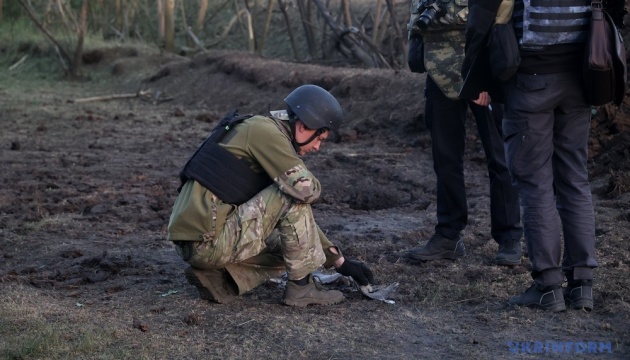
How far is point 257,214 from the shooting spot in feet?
15.1

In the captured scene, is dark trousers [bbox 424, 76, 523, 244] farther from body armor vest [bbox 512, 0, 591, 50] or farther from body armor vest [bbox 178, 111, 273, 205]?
body armor vest [bbox 178, 111, 273, 205]

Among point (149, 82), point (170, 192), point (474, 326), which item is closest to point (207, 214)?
point (474, 326)

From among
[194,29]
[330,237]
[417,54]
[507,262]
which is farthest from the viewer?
[194,29]

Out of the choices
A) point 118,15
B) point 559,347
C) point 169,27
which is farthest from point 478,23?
point 118,15

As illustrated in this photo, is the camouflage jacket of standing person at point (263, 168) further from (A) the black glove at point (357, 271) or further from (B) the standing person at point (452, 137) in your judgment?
(B) the standing person at point (452, 137)

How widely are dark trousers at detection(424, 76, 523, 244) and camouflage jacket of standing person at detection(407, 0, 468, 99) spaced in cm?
9

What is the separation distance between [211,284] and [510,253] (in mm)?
1817

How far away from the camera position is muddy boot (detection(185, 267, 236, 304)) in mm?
4758

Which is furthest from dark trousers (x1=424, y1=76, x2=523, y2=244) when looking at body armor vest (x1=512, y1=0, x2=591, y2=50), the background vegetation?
the background vegetation

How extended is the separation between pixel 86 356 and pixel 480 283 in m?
2.14

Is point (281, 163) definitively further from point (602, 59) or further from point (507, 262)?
point (507, 262)

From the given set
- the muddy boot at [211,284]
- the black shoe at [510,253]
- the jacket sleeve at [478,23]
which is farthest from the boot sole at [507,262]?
the muddy boot at [211,284]

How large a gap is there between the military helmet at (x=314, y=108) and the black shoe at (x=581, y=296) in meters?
1.41

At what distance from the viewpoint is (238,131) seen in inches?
183
